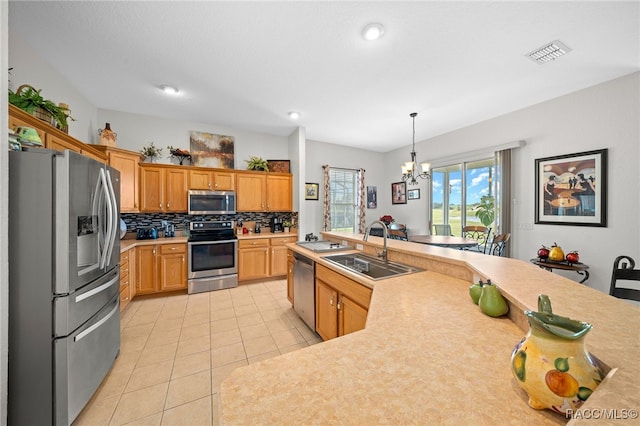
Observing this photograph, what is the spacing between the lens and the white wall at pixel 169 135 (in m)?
3.91

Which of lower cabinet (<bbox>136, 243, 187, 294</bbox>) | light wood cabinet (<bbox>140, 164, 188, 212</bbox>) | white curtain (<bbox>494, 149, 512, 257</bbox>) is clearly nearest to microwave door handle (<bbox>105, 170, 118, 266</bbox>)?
lower cabinet (<bbox>136, 243, 187, 294</bbox>)

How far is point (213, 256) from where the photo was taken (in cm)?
396

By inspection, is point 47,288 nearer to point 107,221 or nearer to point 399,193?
point 107,221

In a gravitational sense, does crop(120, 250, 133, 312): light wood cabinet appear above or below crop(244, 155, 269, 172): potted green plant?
below

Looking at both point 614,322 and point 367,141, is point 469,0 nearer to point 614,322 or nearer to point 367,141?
point 614,322

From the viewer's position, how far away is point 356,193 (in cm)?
615

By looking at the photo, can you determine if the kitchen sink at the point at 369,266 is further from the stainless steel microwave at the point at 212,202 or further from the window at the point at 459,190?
the window at the point at 459,190

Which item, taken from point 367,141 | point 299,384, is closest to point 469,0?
point 299,384

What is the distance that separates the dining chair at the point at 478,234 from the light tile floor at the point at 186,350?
359 centimetres

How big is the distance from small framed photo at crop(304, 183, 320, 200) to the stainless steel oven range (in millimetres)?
1946

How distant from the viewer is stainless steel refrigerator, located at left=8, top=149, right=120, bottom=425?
1.37m

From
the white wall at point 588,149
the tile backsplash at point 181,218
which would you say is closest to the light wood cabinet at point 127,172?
the tile backsplash at point 181,218

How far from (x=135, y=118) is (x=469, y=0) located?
483 centimetres

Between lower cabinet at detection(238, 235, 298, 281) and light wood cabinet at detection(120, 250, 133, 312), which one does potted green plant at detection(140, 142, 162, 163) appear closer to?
light wood cabinet at detection(120, 250, 133, 312)
